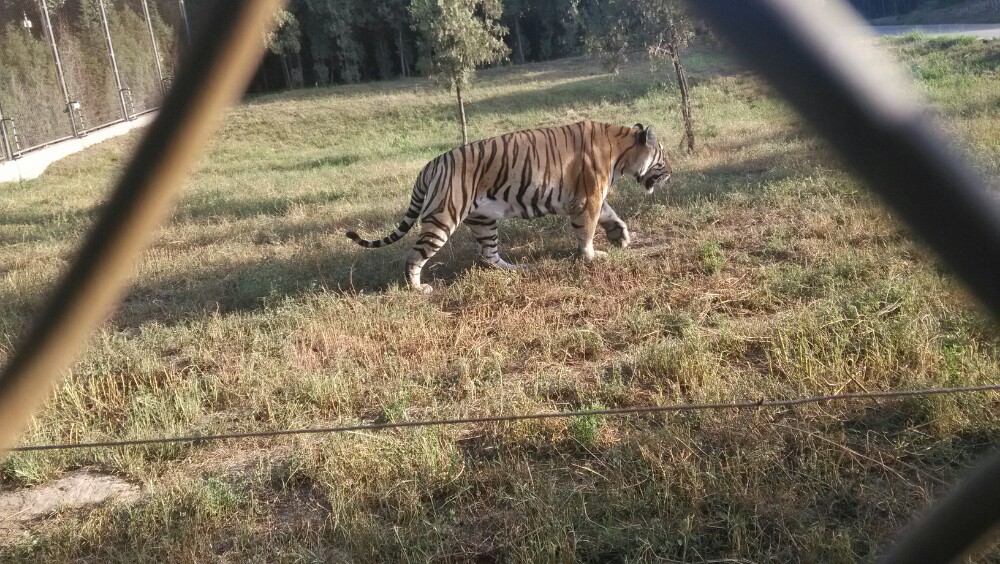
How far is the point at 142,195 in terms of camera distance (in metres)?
0.73

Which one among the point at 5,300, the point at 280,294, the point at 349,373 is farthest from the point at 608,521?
the point at 5,300

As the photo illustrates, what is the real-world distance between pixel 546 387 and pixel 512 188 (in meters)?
3.72

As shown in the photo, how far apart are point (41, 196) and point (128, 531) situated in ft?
57.8

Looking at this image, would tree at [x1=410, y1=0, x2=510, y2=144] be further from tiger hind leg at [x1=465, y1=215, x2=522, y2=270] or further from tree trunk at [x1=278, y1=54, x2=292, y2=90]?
tree trunk at [x1=278, y1=54, x2=292, y2=90]

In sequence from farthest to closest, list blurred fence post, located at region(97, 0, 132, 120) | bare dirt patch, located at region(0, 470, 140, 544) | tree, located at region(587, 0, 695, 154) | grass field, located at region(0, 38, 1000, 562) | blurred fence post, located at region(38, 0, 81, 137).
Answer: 1. blurred fence post, located at region(38, 0, 81, 137)
2. blurred fence post, located at region(97, 0, 132, 120)
3. tree, located at region(587, 0, 695, 154)
4. bare dirt patch, located at region(0, 470, 140, 544)
5. grass field, located at region(0, 38, 1000, 562)

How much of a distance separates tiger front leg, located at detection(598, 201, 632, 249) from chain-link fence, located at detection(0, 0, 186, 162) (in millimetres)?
12181

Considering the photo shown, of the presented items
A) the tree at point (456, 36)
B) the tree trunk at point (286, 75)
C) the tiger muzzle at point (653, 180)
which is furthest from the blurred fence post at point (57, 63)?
the tree trunk at point (286, 75)

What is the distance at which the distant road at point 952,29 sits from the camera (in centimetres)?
2973

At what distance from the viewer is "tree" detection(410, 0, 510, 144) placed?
19234mm

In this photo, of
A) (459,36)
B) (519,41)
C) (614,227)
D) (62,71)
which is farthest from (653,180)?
(519,41)

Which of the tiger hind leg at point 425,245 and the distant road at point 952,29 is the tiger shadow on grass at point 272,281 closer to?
the tiger hind leg at point 425,245

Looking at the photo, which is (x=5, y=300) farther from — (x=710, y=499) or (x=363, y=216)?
(x=710, y=499)

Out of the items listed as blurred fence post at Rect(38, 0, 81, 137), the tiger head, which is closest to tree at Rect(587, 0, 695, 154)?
the tiger head

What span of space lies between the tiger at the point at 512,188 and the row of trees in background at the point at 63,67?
11011mm
